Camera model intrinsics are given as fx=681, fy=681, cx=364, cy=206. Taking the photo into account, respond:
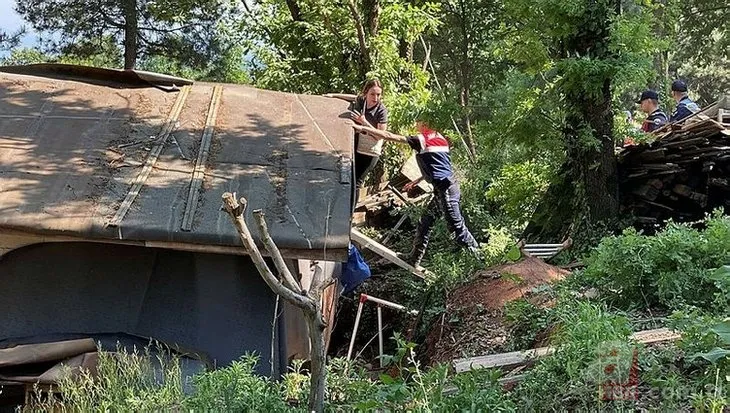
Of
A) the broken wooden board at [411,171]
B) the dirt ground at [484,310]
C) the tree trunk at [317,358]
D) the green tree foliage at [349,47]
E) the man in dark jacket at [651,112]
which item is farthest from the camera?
the broken wooden board at [411,171]

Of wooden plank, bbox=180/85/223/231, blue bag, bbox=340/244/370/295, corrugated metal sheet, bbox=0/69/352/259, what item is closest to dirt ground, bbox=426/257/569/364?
blue bag, bbox=340/244/370/295

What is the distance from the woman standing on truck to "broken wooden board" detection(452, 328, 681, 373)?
10.1 ft

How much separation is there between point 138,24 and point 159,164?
13264mm

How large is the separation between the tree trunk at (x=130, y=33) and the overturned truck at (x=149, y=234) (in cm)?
1190

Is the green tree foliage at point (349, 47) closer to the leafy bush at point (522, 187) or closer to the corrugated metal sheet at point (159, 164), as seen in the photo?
the leafy bush at point (522, 187)

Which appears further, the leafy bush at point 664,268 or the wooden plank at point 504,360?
the leafy bush at point 664,268

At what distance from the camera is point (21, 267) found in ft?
16.6

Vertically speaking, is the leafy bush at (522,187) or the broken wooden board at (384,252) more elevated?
the leafy bush at (522,187)

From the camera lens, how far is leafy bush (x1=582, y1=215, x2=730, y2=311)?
4.93 m

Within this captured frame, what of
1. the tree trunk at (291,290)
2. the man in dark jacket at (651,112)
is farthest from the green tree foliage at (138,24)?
the tree trunk at (291,290)

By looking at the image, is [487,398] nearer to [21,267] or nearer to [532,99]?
[21,267]

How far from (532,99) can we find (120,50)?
13.3m

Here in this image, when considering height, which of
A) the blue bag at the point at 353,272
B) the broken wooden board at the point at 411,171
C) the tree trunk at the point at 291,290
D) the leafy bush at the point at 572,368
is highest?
the tree trunk at the point at 291,290

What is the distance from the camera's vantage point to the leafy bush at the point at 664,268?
16.2 ft
